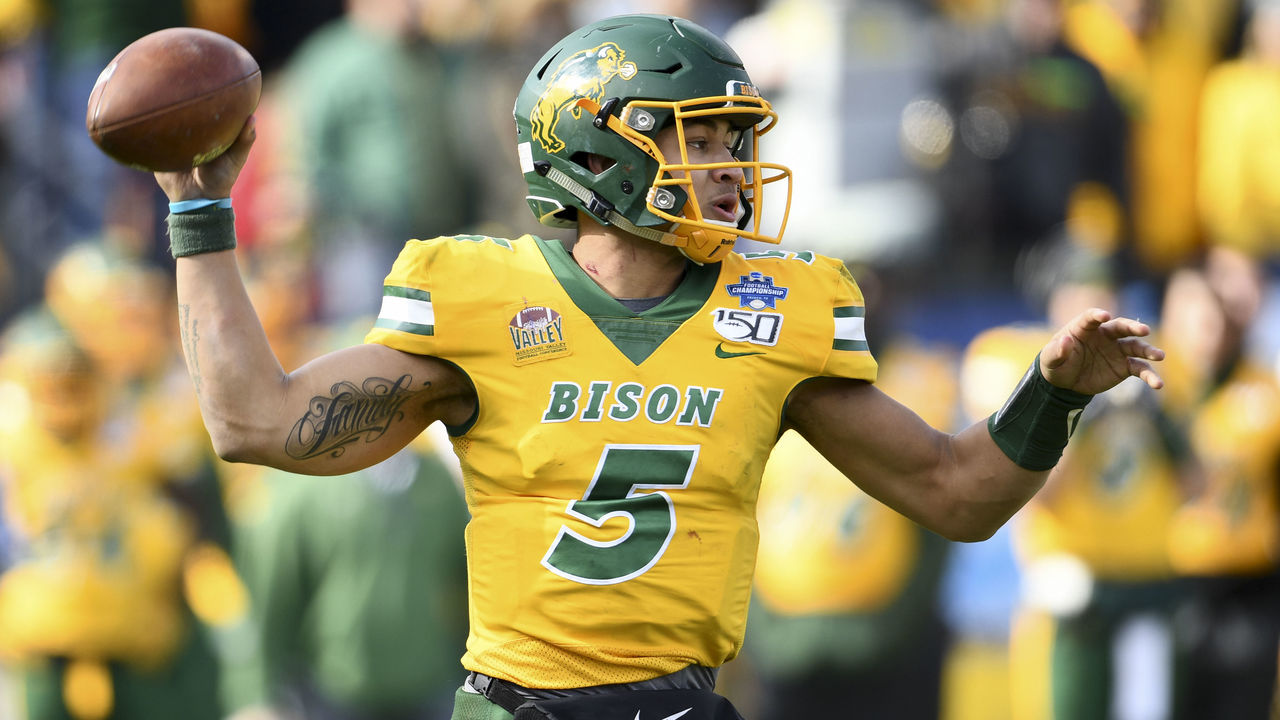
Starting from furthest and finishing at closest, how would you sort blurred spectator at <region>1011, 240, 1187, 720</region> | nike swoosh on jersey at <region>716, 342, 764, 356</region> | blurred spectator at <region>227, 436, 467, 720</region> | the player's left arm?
blurred spectator at <region>1011, 240, 1187, 720</region>, blurred spectator at <region>227, 436, 467, 720</region>, the player's left arm, nike swoosh on jersey at <region>716, 342, 764, 356</region>

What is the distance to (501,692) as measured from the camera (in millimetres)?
3088

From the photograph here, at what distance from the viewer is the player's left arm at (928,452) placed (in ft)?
10.9

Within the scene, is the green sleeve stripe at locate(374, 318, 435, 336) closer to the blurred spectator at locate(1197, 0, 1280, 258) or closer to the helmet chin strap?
the helmet chin strap

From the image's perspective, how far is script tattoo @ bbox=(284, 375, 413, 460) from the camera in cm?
305

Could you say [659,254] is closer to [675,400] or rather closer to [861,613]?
[675,400]

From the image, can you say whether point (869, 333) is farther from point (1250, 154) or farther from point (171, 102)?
point (171, 102)

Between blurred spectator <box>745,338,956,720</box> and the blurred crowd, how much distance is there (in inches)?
0.5

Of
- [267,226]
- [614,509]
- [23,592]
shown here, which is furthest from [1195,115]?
[614,509]

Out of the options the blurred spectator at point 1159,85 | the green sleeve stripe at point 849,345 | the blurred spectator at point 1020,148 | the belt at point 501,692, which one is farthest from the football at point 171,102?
the blurred spectator at point 1159,85

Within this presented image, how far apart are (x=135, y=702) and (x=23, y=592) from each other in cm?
63

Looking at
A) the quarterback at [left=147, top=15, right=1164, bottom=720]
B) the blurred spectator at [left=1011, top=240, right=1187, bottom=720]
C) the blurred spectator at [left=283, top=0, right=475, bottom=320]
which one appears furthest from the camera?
the blurred spectator at [left=283, top=0, right=475, bottom=320]

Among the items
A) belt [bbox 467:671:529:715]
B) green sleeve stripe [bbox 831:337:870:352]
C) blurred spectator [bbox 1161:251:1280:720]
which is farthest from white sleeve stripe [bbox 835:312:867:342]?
blurred spectator [bbox 1161:251:1280:720]

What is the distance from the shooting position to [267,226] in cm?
829

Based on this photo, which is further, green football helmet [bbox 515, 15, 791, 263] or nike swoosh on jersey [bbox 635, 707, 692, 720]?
green football helmet [bbox 515, 15, 791, 263]
